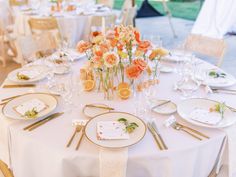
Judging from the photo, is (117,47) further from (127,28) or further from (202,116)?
(202,116)

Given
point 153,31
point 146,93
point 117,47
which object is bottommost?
point 153,31

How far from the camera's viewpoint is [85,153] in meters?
1.22

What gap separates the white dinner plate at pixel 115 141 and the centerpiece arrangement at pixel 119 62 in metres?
0.20

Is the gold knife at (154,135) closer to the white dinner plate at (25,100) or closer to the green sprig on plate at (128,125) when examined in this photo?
the green sprig on plate at (128,125)

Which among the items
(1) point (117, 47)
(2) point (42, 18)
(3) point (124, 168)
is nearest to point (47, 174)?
(3) point (124, 168)

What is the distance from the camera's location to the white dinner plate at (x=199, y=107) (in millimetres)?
1386

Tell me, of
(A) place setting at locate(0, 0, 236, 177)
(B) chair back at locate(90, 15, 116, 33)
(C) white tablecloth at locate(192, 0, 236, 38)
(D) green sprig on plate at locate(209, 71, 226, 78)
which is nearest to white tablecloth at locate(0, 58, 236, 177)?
(A) place setting at locate(0, 0, 236, 177)

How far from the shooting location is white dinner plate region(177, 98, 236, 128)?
139 cm

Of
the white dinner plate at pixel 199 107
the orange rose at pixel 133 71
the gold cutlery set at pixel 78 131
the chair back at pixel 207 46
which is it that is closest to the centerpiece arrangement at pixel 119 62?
the orange rose at pixel 133 71

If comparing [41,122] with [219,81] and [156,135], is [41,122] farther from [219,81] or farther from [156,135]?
[219,81]

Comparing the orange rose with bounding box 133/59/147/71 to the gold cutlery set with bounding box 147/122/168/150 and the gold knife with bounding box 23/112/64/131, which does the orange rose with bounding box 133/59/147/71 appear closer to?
the gold cutlery set with bounding box 147/122/168/150

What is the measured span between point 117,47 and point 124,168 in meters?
0.65

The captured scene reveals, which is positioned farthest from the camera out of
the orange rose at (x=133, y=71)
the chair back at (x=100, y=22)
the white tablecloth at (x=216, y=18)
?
the white tablecloth at (x=216, y=18)

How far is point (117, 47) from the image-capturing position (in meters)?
1.53
